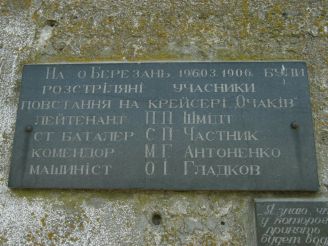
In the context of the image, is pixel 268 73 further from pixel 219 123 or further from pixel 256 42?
pixel 219 123

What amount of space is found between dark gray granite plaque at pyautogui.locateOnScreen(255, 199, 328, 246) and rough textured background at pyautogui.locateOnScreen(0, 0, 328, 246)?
10cm

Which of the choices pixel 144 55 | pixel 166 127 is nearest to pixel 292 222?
pixel 166 127

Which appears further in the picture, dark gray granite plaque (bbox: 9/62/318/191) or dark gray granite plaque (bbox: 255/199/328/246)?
dark gray granite plaque (bbox: 9/62/318/191)

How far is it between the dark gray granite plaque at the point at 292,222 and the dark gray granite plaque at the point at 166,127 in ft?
0.50

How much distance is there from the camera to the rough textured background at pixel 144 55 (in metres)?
3.30

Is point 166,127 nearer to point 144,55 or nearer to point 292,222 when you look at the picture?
point 144,55

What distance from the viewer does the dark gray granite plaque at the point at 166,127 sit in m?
3.38

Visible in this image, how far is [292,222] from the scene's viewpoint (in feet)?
10.6

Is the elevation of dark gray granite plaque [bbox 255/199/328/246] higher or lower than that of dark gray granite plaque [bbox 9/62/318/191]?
lower

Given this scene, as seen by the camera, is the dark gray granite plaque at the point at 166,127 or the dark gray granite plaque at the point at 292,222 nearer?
the dark gray granite plaque at the point at 292,222

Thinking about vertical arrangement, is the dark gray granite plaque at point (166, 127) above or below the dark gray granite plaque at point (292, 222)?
above

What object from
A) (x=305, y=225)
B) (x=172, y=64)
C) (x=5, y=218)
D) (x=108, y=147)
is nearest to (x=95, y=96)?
(x=108, y=147)

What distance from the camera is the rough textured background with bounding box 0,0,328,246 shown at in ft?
10.8

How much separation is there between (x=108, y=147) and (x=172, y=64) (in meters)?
0.98
